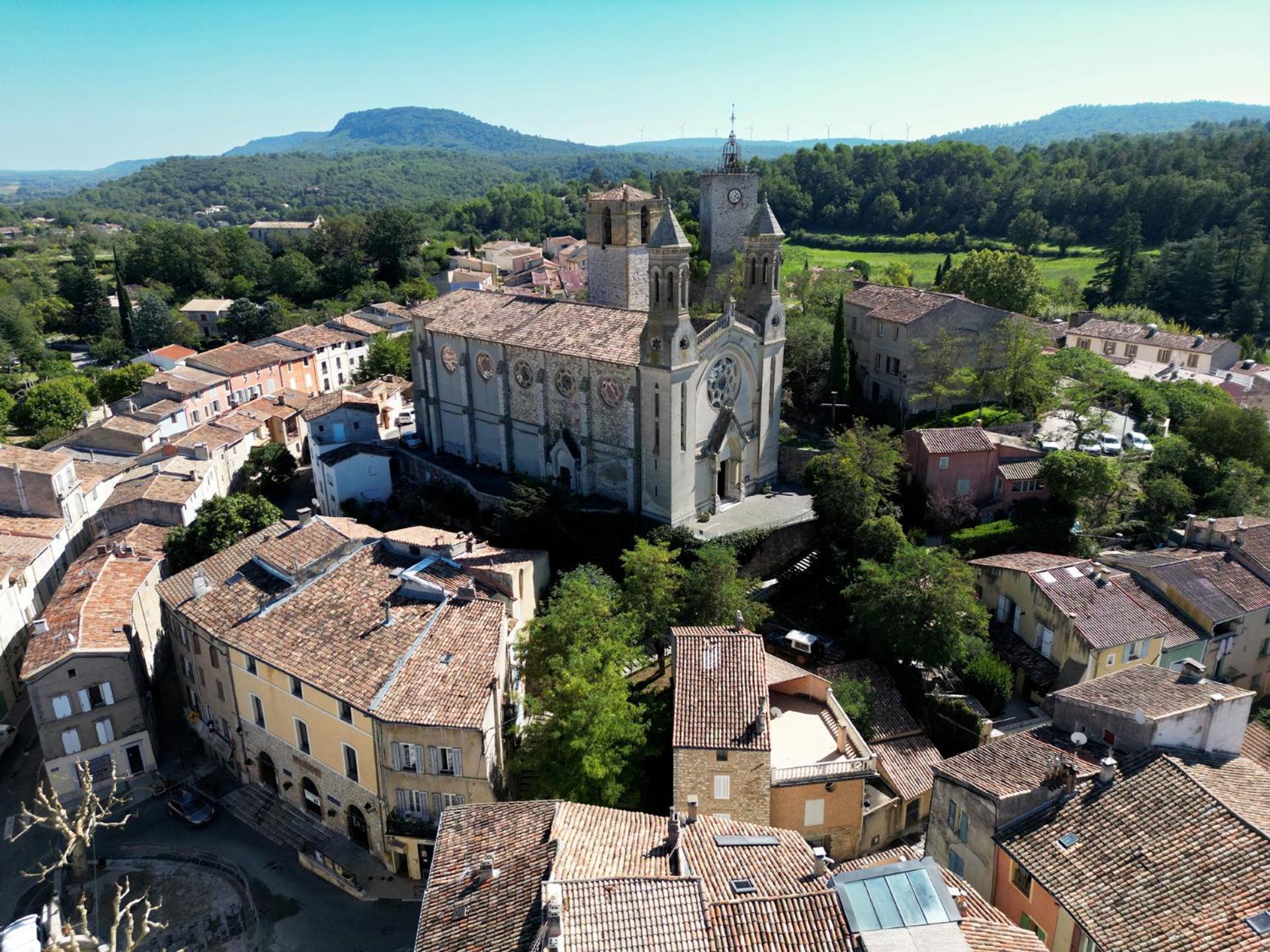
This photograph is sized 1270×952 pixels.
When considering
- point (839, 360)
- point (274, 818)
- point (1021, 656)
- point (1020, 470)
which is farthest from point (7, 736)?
point (1020, 470)

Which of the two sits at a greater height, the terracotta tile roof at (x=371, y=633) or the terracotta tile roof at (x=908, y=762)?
the terracotta tile roof at (x=371, y=633)

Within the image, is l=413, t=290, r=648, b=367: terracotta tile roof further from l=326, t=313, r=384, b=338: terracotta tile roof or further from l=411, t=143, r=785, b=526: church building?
l=326, t=313, r=384, b=338: terracotta tile roof

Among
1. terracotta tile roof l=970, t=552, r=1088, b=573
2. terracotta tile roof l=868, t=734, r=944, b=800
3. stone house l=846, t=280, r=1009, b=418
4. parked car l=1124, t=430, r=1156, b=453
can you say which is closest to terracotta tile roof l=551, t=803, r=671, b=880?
terracotta tile roof l=868, t=734, r=944, b=800

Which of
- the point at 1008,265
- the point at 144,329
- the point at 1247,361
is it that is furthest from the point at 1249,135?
the point at 144,329

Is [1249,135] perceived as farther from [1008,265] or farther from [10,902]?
[10,902]

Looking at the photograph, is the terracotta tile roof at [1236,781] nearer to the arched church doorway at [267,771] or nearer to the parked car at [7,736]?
the arched church doorway at [267,771]

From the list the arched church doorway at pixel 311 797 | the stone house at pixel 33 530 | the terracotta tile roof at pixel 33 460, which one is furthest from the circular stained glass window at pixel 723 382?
the terracotta tile roof at pixel 33 460

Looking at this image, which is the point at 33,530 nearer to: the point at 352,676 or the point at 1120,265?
the point at 352,676
